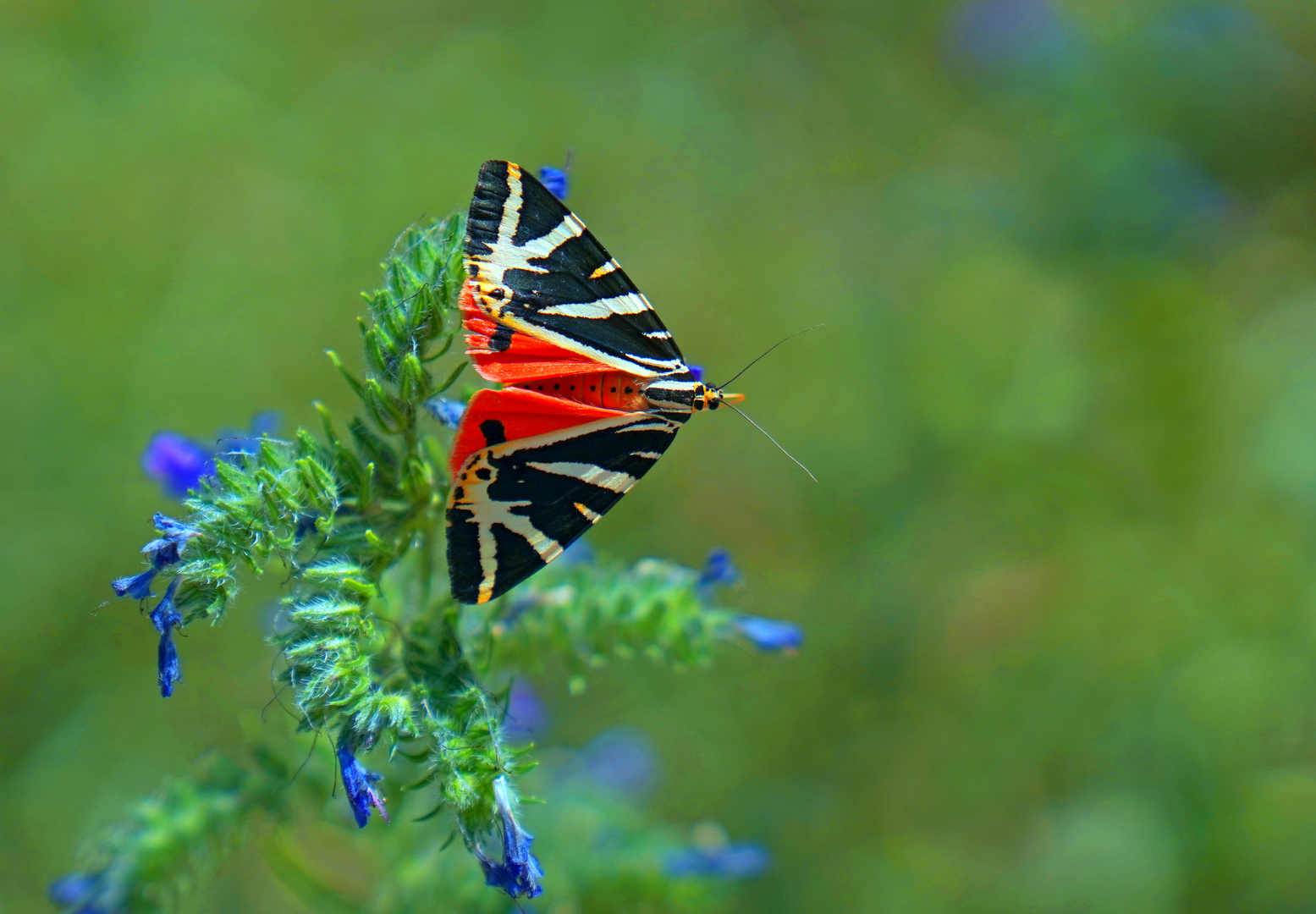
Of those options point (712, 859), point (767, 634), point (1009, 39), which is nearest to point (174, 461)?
point (767, 634)

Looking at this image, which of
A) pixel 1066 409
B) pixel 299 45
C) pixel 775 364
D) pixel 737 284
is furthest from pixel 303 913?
pixel 299 45

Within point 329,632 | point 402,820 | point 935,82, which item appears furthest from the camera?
point 935,82

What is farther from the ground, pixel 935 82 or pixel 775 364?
pixel 935 82

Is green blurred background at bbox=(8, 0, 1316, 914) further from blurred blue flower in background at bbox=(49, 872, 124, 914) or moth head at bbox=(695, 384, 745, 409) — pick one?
moth head at bbox=(695, 384, 745, 409)

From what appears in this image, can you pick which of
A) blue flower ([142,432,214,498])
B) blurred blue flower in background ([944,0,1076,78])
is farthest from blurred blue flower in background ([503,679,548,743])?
blurred blue flower in background ([944,0,1076,78])

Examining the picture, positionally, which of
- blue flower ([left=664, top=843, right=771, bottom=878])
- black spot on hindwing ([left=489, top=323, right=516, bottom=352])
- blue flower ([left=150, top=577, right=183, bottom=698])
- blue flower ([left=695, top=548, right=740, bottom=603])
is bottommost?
blue flower ([left=150, top=577, right=183, bottom=698])

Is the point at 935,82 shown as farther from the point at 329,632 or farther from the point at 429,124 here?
the point at 329,632

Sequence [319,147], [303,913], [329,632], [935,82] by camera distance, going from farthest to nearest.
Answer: [935,82] < [319,147] < [303,913] < [329,632]
